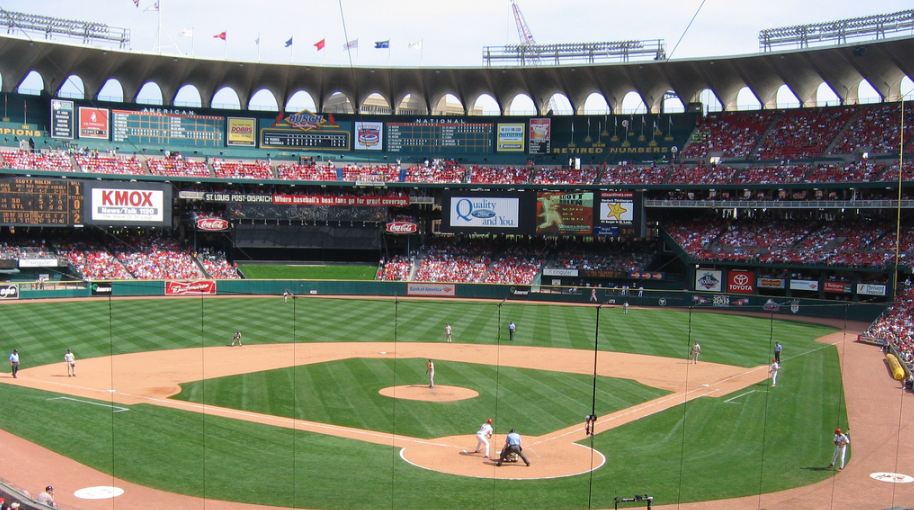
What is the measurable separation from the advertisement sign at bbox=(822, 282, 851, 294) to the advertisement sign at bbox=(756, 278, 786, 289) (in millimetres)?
3028

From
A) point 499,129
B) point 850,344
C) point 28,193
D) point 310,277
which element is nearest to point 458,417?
point 850,344

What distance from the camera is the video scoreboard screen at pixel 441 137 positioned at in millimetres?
75750

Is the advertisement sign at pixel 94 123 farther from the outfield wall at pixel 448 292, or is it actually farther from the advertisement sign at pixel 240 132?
the outfield wall at pixel 448 292

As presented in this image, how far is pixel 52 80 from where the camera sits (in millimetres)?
69375

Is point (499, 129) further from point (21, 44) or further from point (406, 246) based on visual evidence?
point (21, 44)

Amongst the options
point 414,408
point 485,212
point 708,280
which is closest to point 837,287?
point 708,280

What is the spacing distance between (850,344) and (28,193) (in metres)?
55.5

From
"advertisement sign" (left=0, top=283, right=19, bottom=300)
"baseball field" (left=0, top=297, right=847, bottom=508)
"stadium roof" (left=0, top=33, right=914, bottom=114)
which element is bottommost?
"baseball field" (left=0, top=297, right=847, bottom=508)

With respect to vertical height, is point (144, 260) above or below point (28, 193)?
below

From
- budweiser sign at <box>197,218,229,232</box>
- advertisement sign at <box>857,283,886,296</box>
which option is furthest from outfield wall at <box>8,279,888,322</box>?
budweiser sign at <box>197,218,229,232</box>

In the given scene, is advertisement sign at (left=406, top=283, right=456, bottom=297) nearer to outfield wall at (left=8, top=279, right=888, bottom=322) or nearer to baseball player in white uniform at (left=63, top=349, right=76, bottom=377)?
outfield wall at (left=8, top=279, right=888, bottom=322)

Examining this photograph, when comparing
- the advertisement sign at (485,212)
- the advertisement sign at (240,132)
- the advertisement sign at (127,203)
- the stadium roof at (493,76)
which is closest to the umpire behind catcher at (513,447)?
the advertisement sign at (485,212)

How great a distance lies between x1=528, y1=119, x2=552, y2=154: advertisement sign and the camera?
74.6m

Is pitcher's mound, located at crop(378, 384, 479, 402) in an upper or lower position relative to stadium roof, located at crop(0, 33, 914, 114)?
lower
